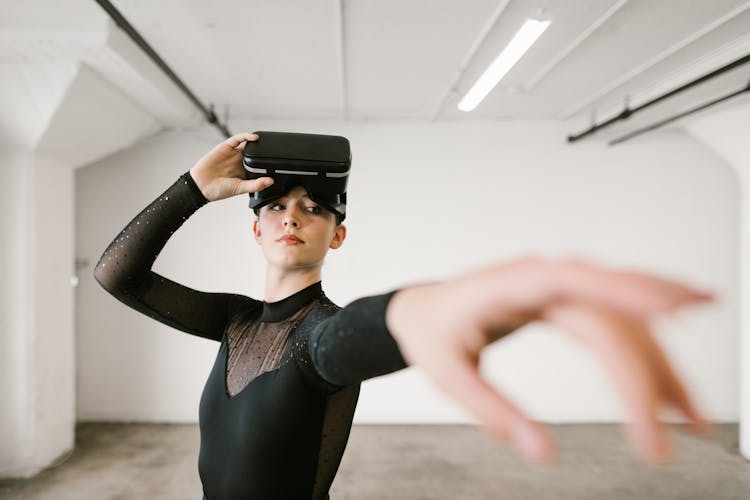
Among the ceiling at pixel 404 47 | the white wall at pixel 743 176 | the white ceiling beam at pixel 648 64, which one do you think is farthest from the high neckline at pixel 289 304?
the white wall at pixel 743 176

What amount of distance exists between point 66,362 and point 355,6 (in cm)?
371

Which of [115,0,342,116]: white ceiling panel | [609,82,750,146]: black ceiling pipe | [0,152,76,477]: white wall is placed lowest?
[0,152,76,477]: white wall

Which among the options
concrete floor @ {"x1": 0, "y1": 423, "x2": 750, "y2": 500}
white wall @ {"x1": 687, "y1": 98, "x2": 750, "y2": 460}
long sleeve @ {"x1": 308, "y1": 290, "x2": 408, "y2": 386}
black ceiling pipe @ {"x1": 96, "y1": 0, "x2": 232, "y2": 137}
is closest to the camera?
long sleeve @ {"x1": 308, "y1": 290, "x2": 408, "y2": 386}

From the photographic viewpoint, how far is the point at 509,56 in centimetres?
263

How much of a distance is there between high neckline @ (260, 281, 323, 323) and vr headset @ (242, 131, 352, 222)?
0.70ft

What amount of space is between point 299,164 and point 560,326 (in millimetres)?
778

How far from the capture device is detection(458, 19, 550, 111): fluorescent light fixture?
2307 millimetres

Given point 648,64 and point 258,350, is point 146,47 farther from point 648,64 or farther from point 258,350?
point 648,64

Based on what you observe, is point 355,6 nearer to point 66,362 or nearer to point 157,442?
point 66,362

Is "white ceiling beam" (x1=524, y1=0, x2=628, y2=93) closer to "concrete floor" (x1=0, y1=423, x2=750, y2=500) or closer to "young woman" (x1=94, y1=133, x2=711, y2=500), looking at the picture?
"young woman" (x1=94, y1=133, x2=711, y2=500)

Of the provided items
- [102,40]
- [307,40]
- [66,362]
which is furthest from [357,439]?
[102,40]

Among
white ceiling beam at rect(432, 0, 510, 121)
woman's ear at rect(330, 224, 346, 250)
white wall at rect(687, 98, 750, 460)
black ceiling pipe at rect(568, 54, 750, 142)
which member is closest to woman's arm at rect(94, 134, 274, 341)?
woman's ear at rect(330, 224, 346, 250)

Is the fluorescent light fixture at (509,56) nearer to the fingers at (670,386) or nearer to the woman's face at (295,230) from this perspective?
the woman's face at (295,230)

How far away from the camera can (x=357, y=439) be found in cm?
420
